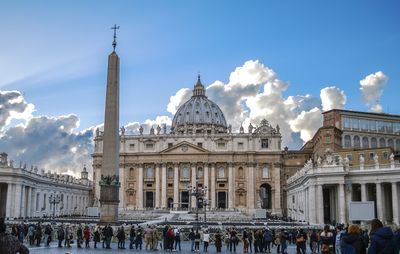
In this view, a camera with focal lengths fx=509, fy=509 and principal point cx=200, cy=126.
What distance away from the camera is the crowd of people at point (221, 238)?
814 cm

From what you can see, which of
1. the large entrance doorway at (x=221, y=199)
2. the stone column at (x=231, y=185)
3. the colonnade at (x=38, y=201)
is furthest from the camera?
the large entrance doorway at (x=221, y=199)

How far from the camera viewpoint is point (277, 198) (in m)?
87.8

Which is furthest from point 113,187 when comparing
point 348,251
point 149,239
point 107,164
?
point 348,251

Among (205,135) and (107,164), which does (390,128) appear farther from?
(107,164)

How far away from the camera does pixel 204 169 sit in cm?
8994

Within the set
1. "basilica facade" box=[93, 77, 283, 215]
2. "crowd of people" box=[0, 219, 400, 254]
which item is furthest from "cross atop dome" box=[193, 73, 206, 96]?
"crowd of people" box=[0, 219, 400, 254]

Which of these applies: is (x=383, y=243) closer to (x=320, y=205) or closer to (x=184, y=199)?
(x=320, y=205)

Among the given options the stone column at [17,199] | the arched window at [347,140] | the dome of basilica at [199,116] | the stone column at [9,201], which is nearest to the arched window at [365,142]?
the arched window at [347,140]

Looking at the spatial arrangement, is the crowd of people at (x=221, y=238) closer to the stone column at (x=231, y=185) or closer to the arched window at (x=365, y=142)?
the arched window at (x=365, y=142)

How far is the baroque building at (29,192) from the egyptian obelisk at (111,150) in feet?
77.0

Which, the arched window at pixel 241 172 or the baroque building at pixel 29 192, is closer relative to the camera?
the baroque building at pixel 29 192

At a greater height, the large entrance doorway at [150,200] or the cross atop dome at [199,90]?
the cross atop dome at [199,90]

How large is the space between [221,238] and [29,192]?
37.1m

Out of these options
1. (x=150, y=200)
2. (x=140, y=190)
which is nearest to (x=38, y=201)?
(x=140, y=190)
